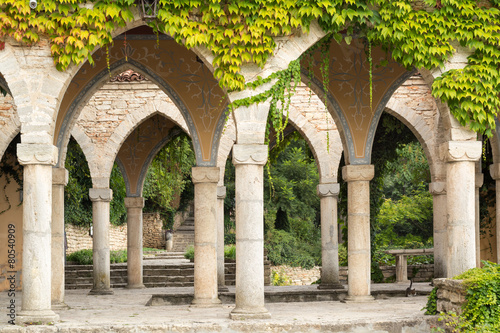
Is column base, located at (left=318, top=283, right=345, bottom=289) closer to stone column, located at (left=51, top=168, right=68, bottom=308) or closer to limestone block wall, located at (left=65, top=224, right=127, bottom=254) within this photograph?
stone column, located at (left=51, top=168, right=68, bottom=308)

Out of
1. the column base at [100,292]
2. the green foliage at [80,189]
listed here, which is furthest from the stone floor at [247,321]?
the green foliage at [80,189]

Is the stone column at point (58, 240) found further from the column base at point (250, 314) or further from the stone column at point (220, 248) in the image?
the stone column at point (220, 248)

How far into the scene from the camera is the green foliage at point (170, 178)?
17.0 meters

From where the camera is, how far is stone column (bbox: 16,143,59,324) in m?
8.45

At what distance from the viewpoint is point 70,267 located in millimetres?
18250

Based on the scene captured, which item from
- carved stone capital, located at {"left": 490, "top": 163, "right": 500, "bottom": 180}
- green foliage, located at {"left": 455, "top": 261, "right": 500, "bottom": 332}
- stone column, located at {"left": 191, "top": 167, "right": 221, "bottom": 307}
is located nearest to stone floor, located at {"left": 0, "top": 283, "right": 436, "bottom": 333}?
stone column, located at {"left": 191, "top": 167, "right": 221, "bottom": 307}

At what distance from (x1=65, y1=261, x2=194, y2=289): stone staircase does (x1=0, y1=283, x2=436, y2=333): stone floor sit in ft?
19.9

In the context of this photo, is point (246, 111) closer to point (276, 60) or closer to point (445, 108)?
point (276, 60)

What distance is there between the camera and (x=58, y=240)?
11.0 m

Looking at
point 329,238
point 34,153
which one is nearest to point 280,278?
point 329,238

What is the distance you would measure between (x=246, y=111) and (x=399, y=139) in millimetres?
7913

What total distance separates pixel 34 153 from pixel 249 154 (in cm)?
248

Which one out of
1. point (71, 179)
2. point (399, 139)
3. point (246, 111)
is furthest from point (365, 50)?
point (71, 179)

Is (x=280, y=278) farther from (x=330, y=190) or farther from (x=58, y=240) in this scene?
(x=58, y=240)
